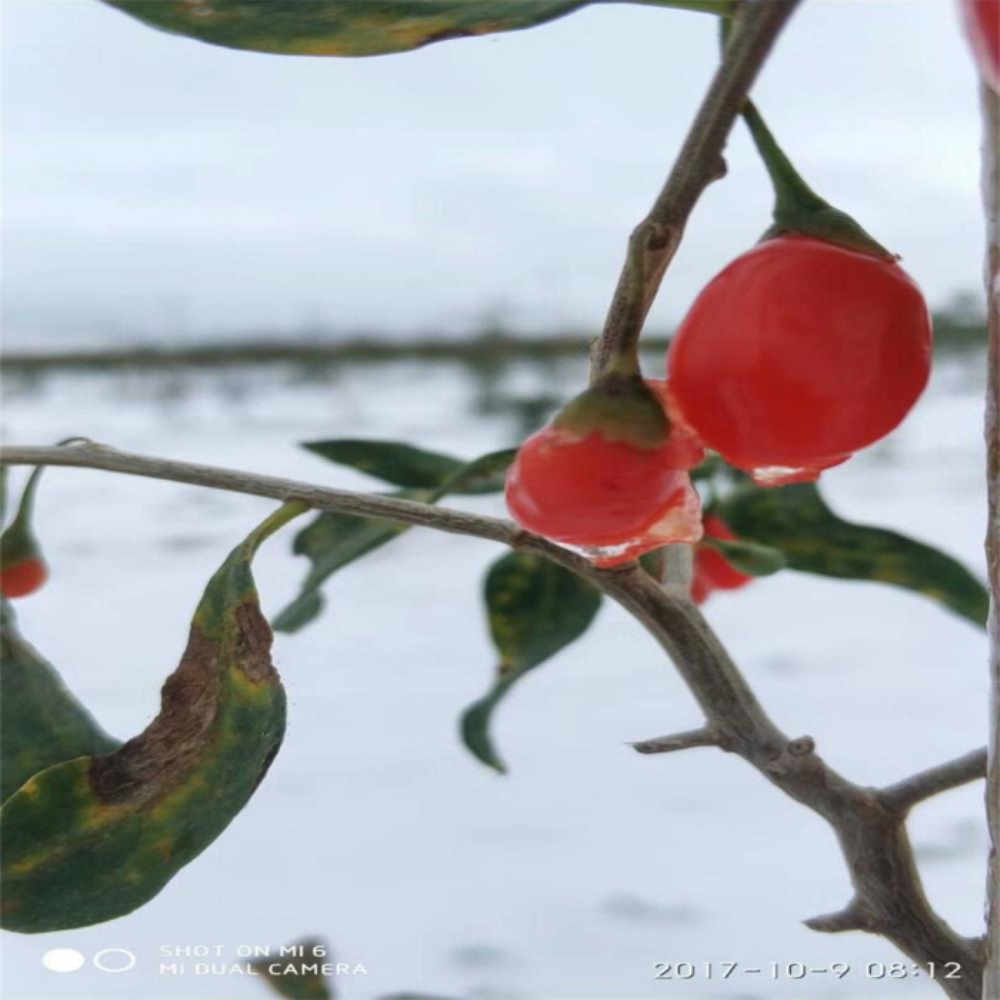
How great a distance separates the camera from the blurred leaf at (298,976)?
1.73 ft

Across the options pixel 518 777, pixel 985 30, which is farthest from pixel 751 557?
pixel 518 777

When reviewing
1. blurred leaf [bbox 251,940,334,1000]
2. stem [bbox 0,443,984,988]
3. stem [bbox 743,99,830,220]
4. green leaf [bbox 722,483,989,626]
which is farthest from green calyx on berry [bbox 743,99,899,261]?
blurred leaf [bbox 251,940,334,1000]

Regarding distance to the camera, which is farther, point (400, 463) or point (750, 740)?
point (400, 463)

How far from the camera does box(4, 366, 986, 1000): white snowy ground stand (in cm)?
70

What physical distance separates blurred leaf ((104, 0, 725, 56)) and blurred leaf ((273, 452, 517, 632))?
0.17 metres

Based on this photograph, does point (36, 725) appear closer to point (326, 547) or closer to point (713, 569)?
point (326, 547)

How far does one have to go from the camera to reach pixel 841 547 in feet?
1.62

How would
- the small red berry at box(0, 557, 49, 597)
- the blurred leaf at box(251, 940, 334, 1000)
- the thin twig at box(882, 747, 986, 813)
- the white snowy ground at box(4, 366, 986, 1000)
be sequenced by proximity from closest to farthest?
the thin twig at box(882, 747, 986, 813) < the small red berry at box(0, 557, 49, 597) < the blurred leaf at box(251, 940, 334, 1000) < the white snowy ground at box(4, 366, 986, 1000)

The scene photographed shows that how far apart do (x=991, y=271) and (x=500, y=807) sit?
793 mm

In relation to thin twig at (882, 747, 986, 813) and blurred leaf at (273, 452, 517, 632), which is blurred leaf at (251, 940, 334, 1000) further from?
thin twig at (882, 747, 986, 813)

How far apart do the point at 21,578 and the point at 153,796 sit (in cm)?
13

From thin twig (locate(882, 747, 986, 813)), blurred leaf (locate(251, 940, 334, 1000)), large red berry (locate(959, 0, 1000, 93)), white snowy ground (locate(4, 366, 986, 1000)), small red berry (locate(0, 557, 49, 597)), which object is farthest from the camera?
white snowy ground (locate(4, 366, 986, 1000))

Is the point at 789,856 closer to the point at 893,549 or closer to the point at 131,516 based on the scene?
the point at 893,549

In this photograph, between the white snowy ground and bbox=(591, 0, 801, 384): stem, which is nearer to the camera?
bbox=(591, 0, 801, 384): stem
